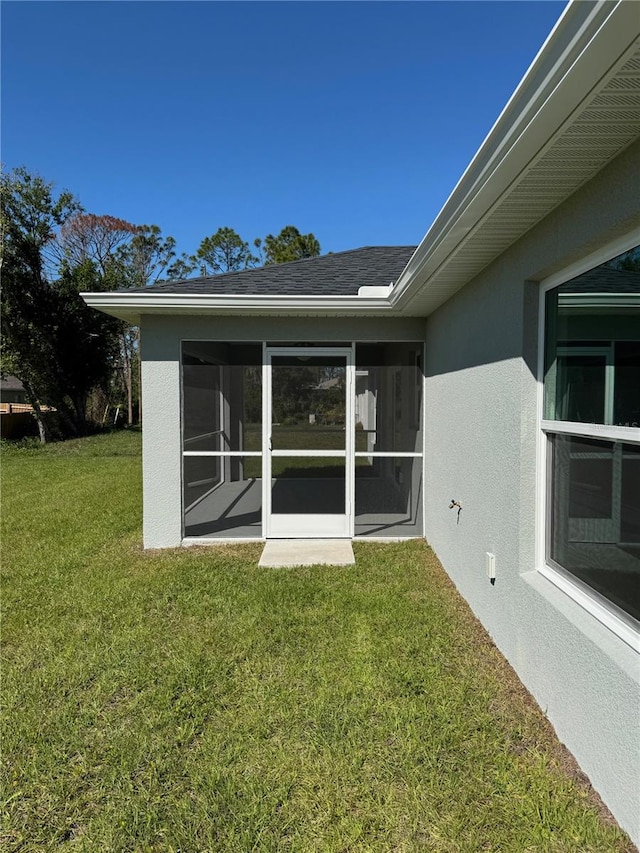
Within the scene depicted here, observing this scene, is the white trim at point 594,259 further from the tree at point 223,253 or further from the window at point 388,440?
the tree at point 223,253

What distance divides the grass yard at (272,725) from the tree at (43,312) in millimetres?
16243

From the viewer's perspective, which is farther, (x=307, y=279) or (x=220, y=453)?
(x=307, y=279)

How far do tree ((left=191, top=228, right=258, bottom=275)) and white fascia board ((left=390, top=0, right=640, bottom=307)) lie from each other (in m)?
35.3

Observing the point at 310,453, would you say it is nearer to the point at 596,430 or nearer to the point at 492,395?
the point at 492,395

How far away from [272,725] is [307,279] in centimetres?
511

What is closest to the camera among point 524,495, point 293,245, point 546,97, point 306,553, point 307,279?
point 546,97

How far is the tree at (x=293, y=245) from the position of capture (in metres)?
25.8

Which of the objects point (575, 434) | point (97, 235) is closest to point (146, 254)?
point (97, 235)

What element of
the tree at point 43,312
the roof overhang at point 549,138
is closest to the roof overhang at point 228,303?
the roof overhang at point 549,138

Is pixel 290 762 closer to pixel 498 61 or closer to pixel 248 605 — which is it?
pixel 248 605

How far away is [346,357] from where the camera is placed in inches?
231

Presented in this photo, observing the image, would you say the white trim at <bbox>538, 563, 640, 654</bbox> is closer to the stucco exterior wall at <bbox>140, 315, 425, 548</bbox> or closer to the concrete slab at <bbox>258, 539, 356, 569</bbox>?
the concrete slab at <bbox>258, 539, 356, 569</bbox>

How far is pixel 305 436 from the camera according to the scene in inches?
232

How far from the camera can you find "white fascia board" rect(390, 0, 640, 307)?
1280 mm
